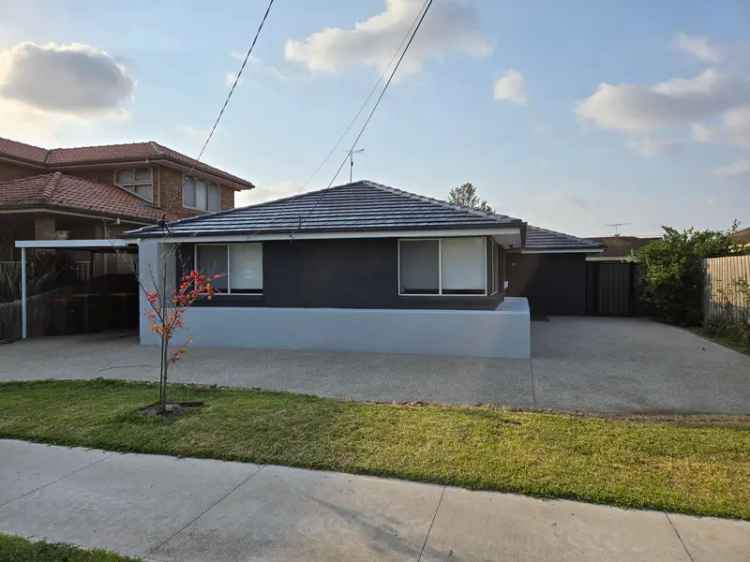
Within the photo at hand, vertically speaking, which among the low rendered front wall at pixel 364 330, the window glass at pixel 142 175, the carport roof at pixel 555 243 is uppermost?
the window glass at pixel 142 175

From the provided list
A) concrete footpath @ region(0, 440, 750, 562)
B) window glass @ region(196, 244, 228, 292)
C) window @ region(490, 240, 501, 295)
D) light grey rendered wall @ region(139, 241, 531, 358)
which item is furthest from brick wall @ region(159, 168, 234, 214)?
concrete footpath @ region(0, 440, 750, 562)

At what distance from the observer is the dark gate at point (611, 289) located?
19.9 m

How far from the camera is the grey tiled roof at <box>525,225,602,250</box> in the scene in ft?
63.4

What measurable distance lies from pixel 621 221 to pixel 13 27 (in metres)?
41.6

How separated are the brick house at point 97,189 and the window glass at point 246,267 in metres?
6.13

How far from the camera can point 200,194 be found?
23688 mm

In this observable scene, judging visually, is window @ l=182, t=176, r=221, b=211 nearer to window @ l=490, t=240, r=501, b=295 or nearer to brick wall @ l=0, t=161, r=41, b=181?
brick wall @ l=0, t=161, r=41, b=181

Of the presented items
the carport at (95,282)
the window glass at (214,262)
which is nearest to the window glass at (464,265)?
the window glass at (214,262)

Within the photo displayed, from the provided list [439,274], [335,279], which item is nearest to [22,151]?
[335,279]

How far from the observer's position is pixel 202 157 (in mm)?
11891

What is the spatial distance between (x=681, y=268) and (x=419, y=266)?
9821 millimetres

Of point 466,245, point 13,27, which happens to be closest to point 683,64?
point 466,245

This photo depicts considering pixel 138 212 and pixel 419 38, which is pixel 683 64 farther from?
pixel 138 212

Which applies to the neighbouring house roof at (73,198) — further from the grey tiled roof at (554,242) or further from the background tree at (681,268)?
the background tree at (681,268)
